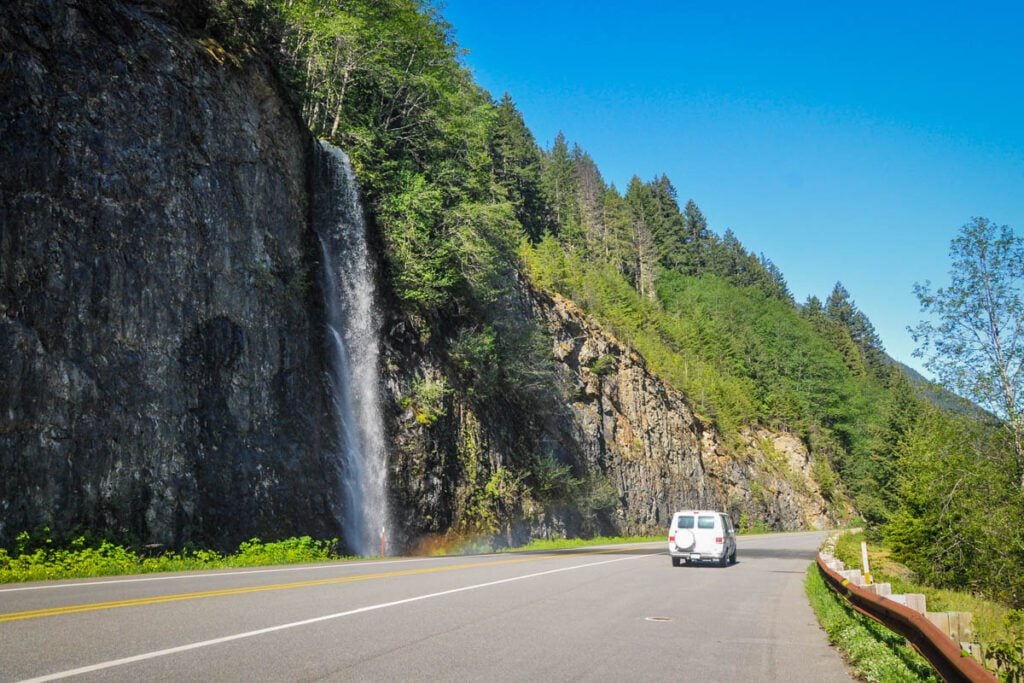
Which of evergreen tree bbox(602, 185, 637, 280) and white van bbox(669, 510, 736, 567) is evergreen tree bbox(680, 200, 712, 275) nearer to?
evergreen tree bbox(602, 185, 637, 280)

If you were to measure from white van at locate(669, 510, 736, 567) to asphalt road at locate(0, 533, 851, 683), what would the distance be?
604 centimetres

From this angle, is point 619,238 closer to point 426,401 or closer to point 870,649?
point 426,401

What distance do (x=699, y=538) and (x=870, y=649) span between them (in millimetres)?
13508

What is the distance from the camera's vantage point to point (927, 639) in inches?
213

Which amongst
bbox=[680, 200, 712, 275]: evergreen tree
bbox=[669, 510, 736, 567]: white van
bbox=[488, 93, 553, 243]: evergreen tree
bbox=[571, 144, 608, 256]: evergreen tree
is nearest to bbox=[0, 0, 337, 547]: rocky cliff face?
bbox=[669, 510, 736, 567]: white van

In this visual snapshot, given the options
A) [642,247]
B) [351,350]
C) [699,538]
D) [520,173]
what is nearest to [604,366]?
[520,173]

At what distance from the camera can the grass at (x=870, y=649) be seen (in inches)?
245

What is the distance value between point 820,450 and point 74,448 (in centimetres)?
7762

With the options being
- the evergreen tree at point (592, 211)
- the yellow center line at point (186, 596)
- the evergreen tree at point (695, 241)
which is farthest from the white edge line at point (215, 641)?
the evergreen tree at point (695, 241)

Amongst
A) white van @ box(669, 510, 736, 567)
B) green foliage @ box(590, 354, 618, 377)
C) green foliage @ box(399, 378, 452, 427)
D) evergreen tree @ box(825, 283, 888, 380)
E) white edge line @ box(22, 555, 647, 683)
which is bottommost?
white van @ box(669, 510, 736, 567)

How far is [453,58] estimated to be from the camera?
123 ft

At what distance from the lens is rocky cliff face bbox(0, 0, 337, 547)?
16.0 m

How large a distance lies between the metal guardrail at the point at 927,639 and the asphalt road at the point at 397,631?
2.29 feet

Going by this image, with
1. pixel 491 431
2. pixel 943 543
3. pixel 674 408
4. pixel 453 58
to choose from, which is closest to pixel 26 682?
pixel 943 543
